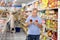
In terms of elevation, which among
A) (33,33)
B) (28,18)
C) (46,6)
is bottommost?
(33,33)

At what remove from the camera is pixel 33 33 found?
14.6ft

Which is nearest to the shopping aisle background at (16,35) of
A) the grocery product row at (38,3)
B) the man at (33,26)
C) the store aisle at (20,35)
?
the store aisle at (20,35)

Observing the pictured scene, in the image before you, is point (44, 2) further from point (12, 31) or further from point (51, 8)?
point (12, 31)

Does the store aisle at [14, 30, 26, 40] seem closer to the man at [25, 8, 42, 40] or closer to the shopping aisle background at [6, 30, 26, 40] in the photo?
the shopping aisle background at [6, 30, 26, 40]

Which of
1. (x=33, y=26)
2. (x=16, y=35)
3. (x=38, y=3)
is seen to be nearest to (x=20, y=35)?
(x=16, y=35)

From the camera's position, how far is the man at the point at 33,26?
446 cm

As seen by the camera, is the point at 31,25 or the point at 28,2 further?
the point at 28,2

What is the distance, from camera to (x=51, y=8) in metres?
4.62

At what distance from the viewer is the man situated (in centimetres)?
446

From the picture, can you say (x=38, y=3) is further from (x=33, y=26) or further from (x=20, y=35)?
(x=20, y=35)

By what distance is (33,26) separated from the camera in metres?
4.48

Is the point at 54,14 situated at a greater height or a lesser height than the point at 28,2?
lesser

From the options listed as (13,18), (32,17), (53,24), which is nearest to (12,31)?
(13,18)

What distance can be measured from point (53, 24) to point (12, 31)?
1042 mm
